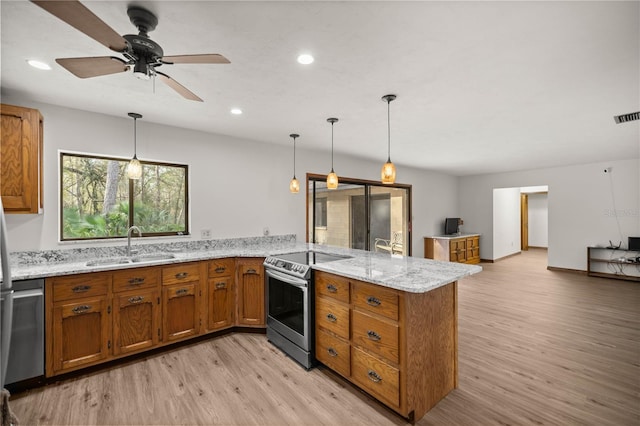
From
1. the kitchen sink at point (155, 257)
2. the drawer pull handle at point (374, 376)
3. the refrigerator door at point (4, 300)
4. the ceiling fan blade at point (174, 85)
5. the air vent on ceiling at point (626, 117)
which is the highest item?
the air vent on ceiling at point (626, 117)

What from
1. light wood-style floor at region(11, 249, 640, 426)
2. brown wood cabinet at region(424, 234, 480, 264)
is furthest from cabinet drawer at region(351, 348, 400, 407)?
brown wood cabinet at region(424, 234, 480, 264)

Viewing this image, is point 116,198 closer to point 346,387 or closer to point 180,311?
point 180,311

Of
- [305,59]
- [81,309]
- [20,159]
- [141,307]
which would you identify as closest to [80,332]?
[81,309]

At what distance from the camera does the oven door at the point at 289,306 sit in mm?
2639

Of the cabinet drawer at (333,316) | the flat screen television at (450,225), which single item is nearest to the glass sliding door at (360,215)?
the flat screen television at (450,225)

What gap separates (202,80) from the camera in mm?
2373

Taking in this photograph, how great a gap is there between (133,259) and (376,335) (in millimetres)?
2674

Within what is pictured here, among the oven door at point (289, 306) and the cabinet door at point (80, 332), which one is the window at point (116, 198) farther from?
the oven door at point (289, 306)

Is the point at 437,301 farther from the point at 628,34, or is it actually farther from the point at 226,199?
the point at 226,199

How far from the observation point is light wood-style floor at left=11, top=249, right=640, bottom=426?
1989 millimetres

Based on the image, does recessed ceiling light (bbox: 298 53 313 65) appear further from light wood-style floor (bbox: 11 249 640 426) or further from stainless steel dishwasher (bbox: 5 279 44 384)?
stainless steel dishwasher (bbox: 5 279 44 384)

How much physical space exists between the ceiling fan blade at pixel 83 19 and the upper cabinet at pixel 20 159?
5.94 ft

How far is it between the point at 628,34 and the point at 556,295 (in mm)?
4397

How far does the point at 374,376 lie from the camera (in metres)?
2.10
